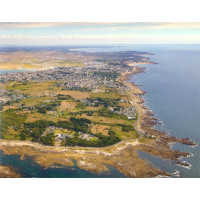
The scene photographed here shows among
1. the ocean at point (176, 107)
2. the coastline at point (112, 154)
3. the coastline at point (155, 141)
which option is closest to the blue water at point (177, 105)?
the ocean at point (176, 107)

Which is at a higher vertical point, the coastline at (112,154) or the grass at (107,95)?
the grass at (107,95)

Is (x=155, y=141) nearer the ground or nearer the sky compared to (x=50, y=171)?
nearer the sky

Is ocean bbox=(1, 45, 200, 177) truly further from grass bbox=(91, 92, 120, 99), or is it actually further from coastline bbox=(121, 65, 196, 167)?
grass bbox=(91, 92, 120, 99)

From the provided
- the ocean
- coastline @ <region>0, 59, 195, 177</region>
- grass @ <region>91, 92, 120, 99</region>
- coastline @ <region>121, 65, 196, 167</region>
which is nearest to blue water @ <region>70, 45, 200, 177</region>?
the ocean

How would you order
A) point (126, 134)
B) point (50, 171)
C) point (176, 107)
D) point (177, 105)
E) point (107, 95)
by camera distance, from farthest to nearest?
point (107, 95) < point (177, 105) < point (176, 107) < point (126, 134) < point (50, 171)

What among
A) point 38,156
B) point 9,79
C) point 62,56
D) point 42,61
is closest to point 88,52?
point 62,56

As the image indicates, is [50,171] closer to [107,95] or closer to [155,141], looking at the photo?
[155,141]

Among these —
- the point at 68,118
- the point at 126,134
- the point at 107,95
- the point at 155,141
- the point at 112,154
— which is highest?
the point at 107,95

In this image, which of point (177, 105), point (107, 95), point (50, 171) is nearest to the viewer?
point (50, 171)

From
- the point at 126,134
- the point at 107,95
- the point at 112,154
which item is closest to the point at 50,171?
the point at 112,154

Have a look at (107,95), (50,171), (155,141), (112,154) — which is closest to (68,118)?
(112,154)

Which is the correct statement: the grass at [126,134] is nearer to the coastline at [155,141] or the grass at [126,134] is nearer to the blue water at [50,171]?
the coastline at [155,141]

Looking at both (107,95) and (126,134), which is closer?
(126,134)
